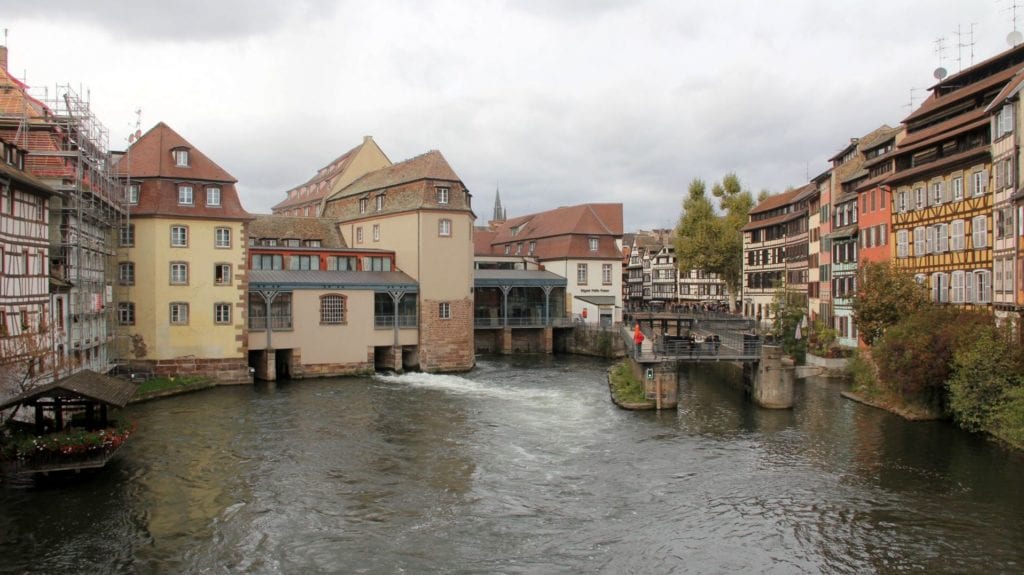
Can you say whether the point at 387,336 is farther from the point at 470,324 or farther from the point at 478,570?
the point at 478,570

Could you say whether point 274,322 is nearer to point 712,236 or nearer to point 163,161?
point 163,161

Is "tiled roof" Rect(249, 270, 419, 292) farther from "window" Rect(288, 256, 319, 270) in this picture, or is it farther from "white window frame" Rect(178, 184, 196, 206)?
"white window frame" Rect(178, 184, 196, 206)

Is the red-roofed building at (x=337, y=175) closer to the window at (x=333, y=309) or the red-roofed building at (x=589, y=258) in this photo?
the red-roofed building at (x=589, y=258)

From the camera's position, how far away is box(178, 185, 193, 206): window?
3830 cm

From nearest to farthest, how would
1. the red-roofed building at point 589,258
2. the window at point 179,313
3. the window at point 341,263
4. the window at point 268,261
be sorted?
the window at point 179,313 < the window at point 268,261 < the window at point 341,263 < the red-roofed building at point 589,258

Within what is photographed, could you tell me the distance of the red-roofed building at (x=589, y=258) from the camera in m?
62.9

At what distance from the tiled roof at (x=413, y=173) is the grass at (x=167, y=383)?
1658 cm

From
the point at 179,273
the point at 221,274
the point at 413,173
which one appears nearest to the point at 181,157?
the point at 179,273

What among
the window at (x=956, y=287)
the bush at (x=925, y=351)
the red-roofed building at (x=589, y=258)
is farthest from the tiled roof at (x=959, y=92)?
the red-roofed building at (x=589, y=258)

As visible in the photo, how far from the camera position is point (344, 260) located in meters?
46.7

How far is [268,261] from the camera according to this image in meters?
45.3

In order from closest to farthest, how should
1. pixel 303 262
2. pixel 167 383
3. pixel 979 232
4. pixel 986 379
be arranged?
1. pixel 986 379
2. pixel 979 232
3. pixel 167 383
4. pixel 303 262

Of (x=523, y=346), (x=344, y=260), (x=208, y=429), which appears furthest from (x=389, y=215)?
(x=208, y=429)

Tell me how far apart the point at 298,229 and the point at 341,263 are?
19.2 ft
